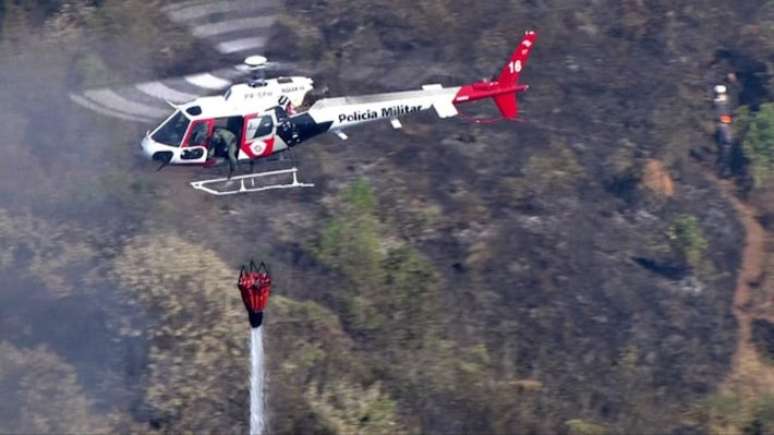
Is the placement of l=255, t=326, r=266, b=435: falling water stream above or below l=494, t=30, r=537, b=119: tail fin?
below

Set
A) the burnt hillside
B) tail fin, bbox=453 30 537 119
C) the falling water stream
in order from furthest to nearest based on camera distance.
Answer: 1. tail fin, bbox=453 30 537 119
2. the burnt hillside
3. the falling water stream

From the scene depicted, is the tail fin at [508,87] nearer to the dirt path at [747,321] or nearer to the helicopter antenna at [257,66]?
the helicopter antenna at [257,66]

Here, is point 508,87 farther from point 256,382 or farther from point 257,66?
point 256,382

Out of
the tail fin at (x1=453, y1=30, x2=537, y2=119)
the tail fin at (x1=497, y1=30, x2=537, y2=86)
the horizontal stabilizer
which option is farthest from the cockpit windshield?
the tail fin at (x1=497, y1=30, x2=537, y2=86)

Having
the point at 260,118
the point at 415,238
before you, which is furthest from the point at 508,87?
the point at 260,118

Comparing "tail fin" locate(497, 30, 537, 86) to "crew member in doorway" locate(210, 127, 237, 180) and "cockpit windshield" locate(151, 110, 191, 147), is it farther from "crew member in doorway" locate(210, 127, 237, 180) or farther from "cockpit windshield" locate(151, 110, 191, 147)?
"cockpit windshield" locate(151, 110, 191, 147)

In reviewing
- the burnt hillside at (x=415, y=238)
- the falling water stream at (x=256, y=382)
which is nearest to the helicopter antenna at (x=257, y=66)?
the burnt hillside at (x=415, y=238)

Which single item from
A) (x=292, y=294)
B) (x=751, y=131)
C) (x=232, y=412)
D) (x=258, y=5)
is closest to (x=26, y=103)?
(x=258, y=5)

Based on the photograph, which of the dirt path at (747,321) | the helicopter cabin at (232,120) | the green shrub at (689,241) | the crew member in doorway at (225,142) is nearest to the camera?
the helicopter cabin at (232,120)

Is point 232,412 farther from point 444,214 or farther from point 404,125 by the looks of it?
point 404,125
